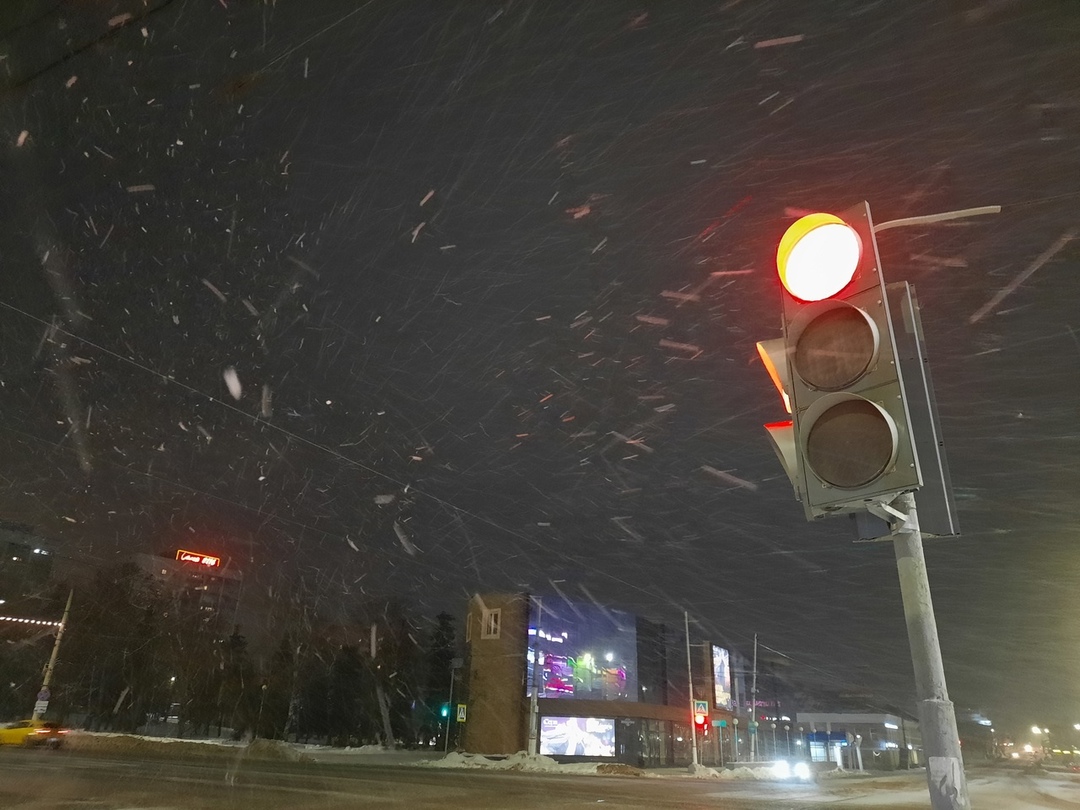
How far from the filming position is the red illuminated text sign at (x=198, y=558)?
3588 inches

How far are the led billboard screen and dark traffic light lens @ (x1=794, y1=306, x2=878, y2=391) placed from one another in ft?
154

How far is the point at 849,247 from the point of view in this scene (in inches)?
111

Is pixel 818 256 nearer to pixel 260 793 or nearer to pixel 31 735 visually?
pixel 260 793

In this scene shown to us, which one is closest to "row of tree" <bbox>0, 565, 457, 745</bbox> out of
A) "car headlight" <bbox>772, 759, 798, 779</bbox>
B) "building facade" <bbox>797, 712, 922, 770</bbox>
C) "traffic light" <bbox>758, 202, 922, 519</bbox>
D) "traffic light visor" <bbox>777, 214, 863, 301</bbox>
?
"car headlight" <bbox>772, 759, 798, 779</bbox>

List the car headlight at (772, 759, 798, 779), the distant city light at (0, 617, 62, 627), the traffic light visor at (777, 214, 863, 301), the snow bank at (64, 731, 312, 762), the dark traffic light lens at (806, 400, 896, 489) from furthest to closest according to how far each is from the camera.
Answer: the distant city light at (0, 617, 62, 627) → the car headlight at (772, 759, 798, 779) → the snow bank at (64, 731, 312, 762) → the traffic light visor at (777, 214, 863, 301) → the dark traffic light lens at (806, 400, 896, 489)

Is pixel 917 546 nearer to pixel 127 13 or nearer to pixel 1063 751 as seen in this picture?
pixel 127 13

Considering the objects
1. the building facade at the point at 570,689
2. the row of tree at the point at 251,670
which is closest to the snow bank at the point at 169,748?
the building facade at the point at 570,689

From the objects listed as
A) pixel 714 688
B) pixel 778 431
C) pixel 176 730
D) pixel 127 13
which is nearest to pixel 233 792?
pixel 127 13

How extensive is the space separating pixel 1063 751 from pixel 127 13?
180548mm

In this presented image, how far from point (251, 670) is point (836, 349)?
72.7m

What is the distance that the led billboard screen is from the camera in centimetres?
4516

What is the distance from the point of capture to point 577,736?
4622cm

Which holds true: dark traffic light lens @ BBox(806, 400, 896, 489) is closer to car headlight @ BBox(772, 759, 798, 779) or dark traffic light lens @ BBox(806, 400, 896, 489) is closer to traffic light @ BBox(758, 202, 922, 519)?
traffic light @ BBox(758, 202, 922, 519)

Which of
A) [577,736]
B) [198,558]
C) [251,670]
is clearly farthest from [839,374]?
[198,558]
